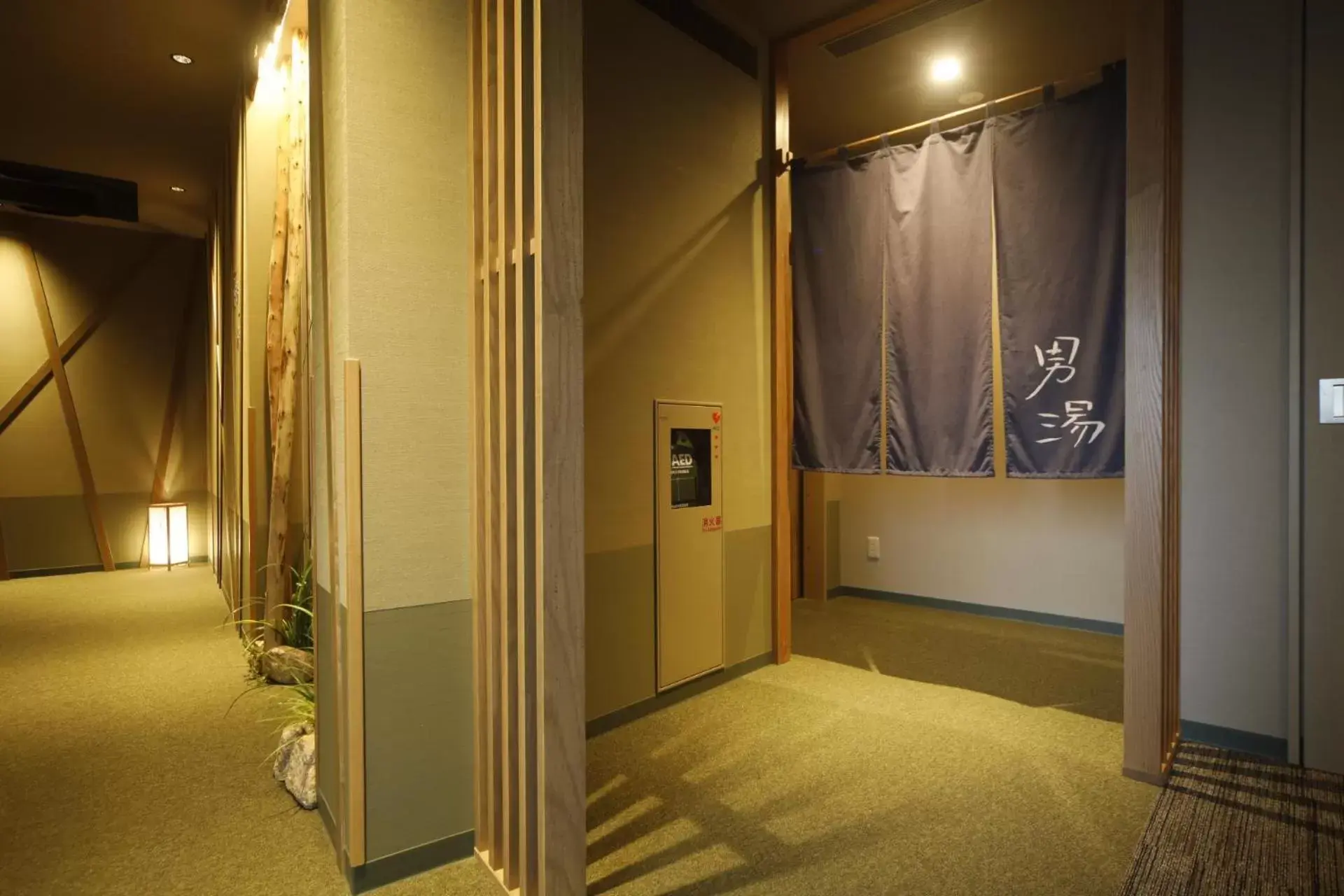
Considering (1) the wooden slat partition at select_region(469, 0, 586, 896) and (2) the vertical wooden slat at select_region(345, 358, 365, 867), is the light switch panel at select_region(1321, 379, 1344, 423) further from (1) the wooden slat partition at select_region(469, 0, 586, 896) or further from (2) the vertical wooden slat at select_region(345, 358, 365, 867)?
(2) the vertical wooden slat at select_region(345, 358, 365, 867)

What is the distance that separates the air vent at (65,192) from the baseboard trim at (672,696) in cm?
586

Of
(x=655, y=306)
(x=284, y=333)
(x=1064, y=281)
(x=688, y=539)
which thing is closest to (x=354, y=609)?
(x=688, y=539)

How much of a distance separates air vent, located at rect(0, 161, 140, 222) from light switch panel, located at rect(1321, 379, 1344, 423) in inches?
298

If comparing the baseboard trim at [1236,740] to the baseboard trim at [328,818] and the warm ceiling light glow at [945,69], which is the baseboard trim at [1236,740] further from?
the warm ceiling light glow at [945,69]

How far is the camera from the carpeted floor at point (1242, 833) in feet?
6.09

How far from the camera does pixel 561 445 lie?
167cm

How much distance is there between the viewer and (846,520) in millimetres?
5293

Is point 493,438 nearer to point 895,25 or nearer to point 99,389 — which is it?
point 895,25

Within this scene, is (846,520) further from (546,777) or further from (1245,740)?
(546,777)

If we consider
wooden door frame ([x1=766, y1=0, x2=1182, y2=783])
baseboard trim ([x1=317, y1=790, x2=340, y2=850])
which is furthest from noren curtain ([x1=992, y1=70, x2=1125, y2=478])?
baseboard trim ([x1=317, y1=790, x2=340, y2=850])

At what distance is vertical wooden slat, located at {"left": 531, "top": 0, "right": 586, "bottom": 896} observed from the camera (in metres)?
1.63

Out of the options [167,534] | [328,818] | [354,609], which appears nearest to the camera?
[354,609]

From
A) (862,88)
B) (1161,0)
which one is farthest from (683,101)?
(1161,0)

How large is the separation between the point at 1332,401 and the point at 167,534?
27.2ft
